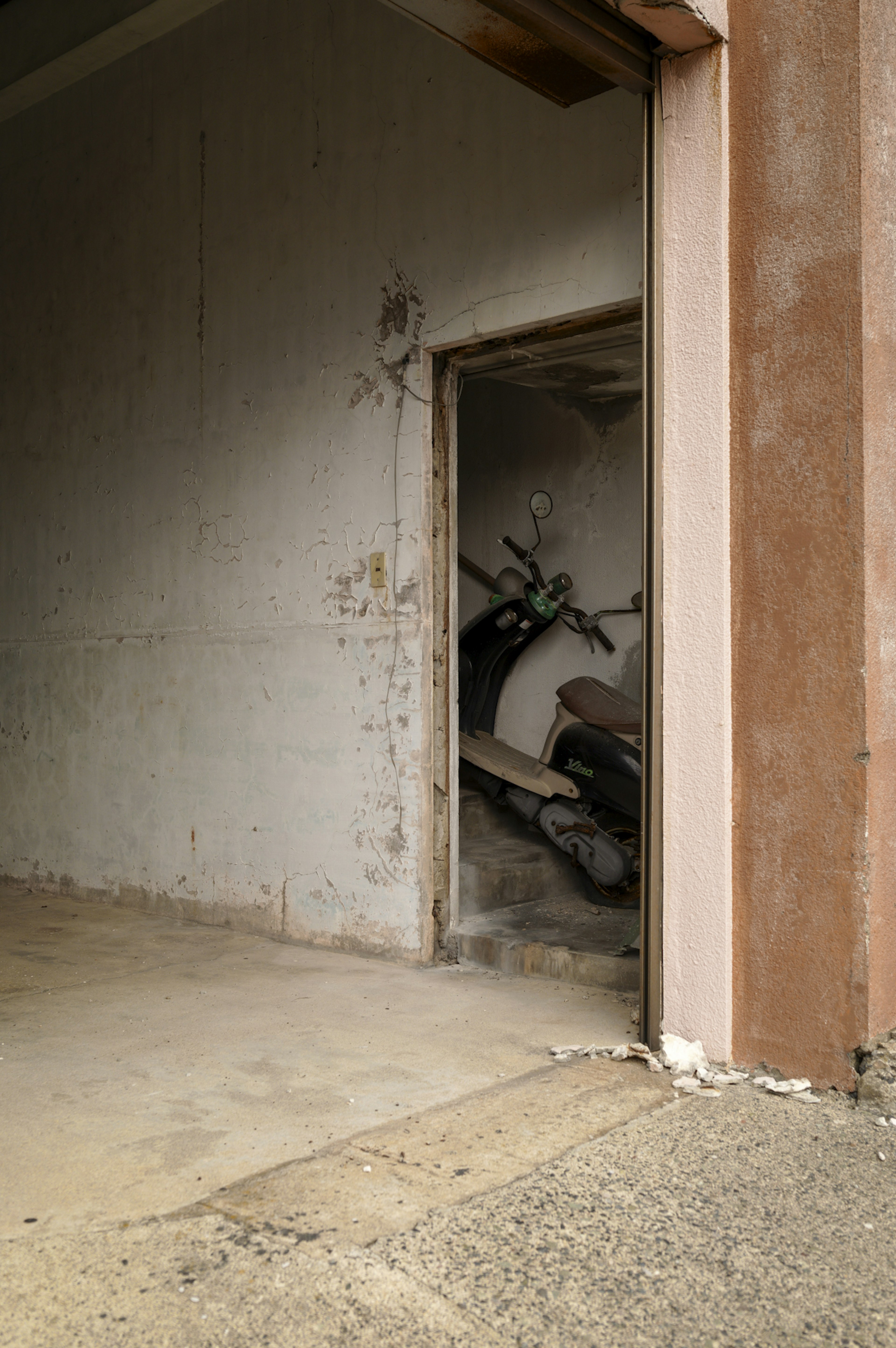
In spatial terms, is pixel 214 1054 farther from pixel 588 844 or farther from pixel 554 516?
pixel 554 516

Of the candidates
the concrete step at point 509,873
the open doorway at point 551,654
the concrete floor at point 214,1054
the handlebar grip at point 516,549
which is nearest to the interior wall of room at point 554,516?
the open doorway at point 551,654

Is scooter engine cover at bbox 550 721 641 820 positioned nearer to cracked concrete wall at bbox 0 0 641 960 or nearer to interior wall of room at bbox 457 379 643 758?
interior wall of room at bbox 457 379 643 758

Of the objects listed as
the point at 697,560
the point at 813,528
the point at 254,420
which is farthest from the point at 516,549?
the point at 813,528

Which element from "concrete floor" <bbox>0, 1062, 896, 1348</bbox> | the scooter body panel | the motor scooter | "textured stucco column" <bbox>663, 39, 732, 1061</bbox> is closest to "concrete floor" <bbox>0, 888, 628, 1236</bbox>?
"concrete floor" <bbox>0, 1062, 896, 1348</bbox>

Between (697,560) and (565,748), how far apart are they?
1.69 meters

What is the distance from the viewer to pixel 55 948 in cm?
384

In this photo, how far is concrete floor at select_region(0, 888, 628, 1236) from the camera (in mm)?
1972

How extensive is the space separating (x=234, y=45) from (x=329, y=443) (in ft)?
5.54

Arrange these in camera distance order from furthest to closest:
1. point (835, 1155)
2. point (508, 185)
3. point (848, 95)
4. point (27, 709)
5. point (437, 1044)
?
1. point (27, 709)
2. point (508, 185)
3. point (437, 1044)
4. point (848, 95)
5. point (835, 1155)

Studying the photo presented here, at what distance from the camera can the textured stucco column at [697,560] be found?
2412mm

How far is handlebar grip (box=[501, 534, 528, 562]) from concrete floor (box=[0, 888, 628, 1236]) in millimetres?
1798

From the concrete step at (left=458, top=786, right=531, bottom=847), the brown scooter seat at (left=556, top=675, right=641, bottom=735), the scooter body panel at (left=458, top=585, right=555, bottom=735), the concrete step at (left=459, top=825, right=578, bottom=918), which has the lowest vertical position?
the concrete step at (left=459, top=825, right=578, bottom=918)

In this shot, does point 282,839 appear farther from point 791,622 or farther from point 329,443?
point 791,622

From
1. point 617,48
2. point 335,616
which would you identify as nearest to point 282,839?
point 335,616
